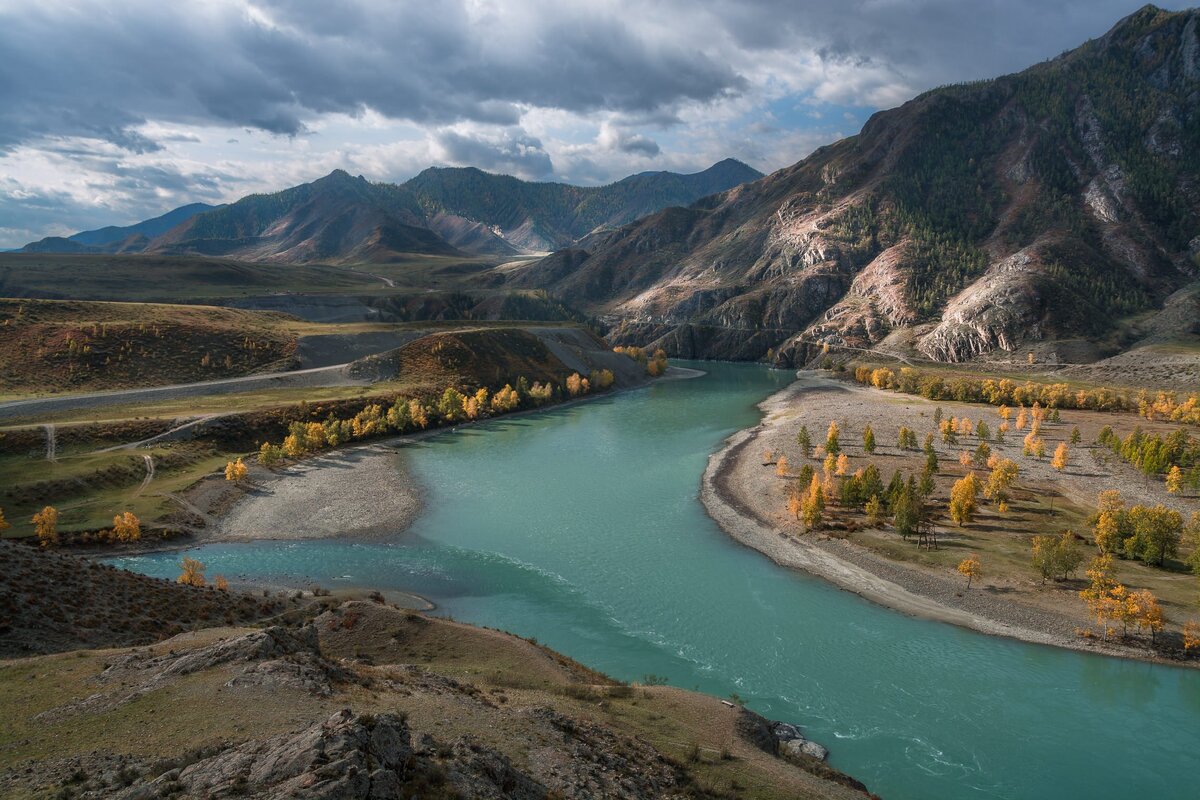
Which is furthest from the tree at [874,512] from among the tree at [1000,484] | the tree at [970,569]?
the tree at [1000,484]

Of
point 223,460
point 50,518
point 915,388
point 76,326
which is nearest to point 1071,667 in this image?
point 50,518

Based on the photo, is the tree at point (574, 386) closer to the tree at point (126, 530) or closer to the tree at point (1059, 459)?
the tree at point (1059, 459)

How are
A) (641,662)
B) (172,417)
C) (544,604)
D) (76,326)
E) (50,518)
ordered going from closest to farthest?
(641,662), (544,604), (50,518), (172,417), (76,326)

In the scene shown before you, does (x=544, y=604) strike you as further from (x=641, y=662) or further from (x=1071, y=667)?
(x=1071, y=667)

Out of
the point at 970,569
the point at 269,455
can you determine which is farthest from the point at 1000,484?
the point at 269,455

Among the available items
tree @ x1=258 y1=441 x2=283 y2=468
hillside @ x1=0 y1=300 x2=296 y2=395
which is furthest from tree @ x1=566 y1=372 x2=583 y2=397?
tree @ x1=258 y1=441 x2=283 y2=468

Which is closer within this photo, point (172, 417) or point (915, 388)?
point (172, 417)
